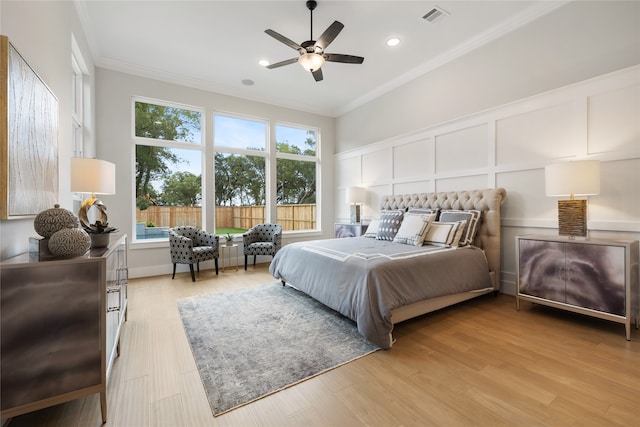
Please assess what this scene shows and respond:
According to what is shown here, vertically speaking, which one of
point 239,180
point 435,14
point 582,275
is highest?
point 435,14

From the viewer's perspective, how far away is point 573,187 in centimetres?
256

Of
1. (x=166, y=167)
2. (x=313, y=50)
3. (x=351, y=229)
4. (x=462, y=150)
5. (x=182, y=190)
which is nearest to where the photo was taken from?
(x=313, y=50)

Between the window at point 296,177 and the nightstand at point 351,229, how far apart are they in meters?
1.05

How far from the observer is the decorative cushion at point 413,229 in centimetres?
346

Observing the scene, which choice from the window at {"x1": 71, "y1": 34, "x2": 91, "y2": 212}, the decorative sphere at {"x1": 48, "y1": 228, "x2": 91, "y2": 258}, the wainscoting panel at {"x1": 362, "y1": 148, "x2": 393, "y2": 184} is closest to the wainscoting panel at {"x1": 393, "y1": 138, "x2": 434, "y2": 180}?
the wainscoting panel at {"x1": 362, "y1": 148, "x2": 393, "y2": 184}

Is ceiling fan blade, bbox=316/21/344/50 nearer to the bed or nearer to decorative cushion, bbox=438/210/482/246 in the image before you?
the bed

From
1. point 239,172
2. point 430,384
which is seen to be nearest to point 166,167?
point 239,172

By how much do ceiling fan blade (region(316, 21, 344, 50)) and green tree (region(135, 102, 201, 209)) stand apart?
318 centimetres

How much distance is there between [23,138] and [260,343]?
6.66 feet

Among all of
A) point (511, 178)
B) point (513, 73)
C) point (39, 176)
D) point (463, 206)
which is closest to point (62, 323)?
point (39, 176)

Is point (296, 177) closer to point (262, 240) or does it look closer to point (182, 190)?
point (262, 240)

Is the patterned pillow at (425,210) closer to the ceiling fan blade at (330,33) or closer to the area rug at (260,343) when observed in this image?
the area rug at (260,343)

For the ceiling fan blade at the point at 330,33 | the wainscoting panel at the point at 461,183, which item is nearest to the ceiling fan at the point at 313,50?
the ceiling fan blade at the point at 330,33

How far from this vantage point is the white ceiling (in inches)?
122
